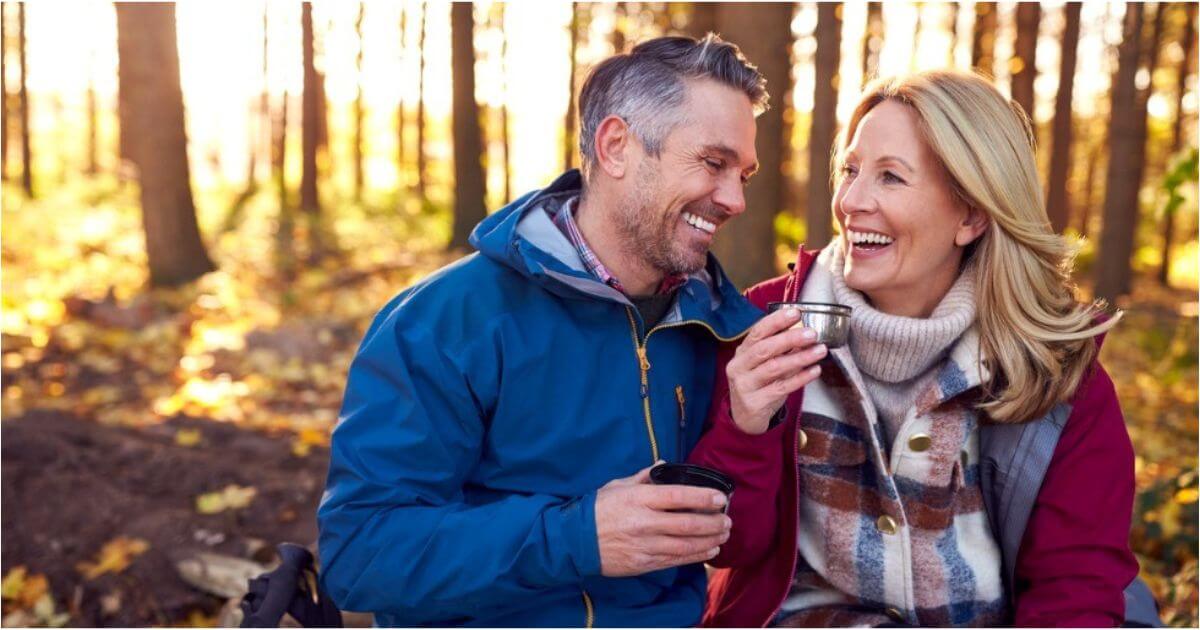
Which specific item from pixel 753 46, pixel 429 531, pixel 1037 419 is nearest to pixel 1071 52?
pixel 753 46

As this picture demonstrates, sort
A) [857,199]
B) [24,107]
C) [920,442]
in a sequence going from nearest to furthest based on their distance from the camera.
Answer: [920,442] < [857,199] < [24,107]

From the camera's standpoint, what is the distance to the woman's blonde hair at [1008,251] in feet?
8.71

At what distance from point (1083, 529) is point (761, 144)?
222 inches

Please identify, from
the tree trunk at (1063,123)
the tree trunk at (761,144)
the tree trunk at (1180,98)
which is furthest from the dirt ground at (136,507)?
the tree trunk at (1180,98)

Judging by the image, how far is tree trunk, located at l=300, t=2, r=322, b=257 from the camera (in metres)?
16.1

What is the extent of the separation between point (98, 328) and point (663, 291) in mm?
8046

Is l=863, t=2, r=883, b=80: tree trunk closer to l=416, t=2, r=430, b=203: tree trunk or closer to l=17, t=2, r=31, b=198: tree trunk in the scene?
l=416, t=2, r=430, b=203: tree trunk

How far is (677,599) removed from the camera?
9.40ft

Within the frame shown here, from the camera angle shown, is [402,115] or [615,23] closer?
[615,23]

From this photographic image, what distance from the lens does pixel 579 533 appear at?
2322mm

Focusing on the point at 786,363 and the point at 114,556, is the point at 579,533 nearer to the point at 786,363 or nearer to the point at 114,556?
the point at 786,363

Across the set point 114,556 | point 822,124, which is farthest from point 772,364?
point 822,124

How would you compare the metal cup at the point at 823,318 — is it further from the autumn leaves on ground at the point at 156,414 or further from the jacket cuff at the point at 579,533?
the autumn leaves on ground at the point at 156,414

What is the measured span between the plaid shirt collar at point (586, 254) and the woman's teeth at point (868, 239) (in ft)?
1.74
